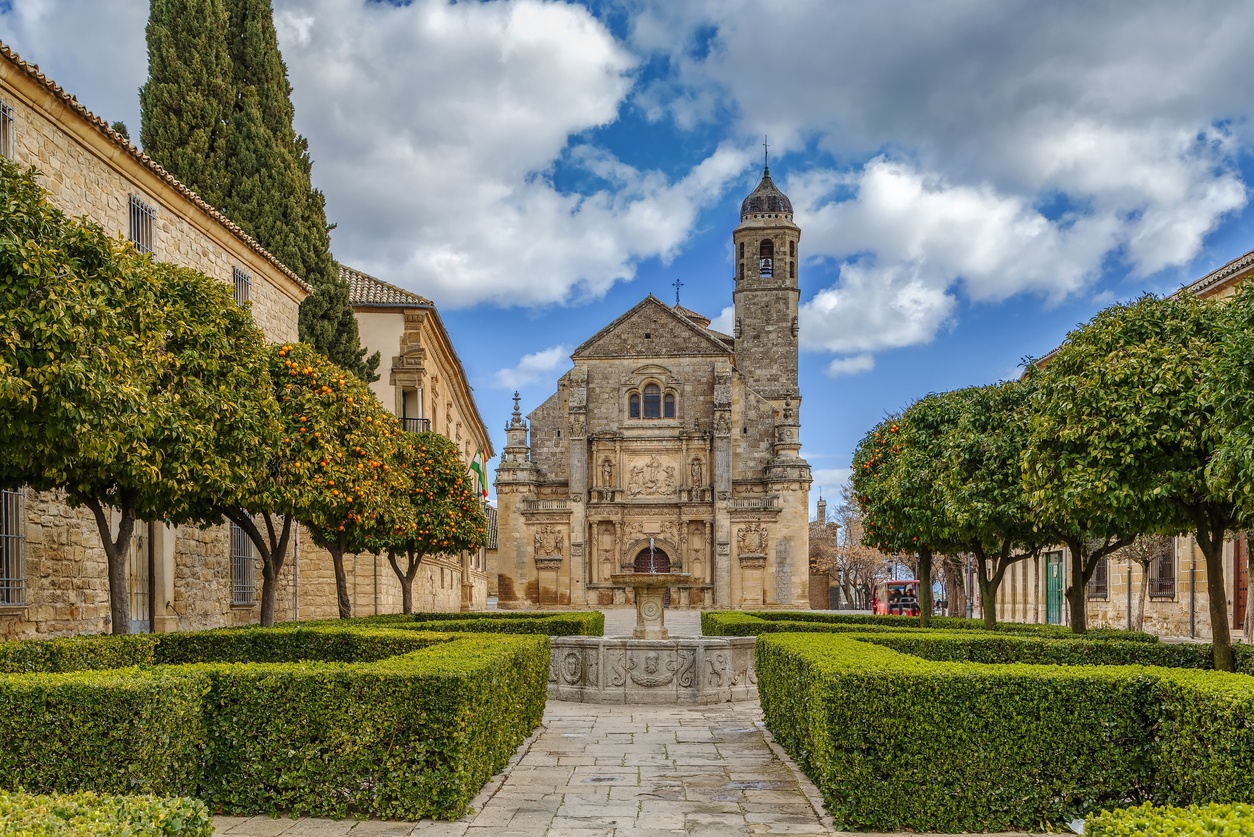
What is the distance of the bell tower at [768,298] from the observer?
54469 mm

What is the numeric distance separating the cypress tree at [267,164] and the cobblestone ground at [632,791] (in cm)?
1648

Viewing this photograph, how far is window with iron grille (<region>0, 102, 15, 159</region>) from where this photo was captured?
13250 millimetres

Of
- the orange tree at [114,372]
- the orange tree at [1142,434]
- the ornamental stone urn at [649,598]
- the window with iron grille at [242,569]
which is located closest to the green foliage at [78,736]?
the orange tree at [114,372]

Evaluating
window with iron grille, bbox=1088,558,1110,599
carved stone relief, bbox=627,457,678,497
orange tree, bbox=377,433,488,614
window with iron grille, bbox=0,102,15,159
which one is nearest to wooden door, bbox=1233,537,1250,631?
window with iron grille, bbox=1088,558,1110,599

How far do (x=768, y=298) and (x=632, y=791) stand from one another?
47.9 metres

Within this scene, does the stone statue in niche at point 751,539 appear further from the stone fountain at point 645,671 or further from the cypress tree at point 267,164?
the stone fountain at point 645,671

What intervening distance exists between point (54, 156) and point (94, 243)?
5755 millimetres

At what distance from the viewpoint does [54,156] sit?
48.1ft

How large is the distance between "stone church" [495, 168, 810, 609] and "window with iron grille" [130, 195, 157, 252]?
31.2 meters

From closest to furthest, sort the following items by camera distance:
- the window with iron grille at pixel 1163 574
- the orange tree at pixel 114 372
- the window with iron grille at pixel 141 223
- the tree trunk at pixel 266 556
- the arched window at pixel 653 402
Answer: the orange tree at pixel 114 372 < the tree trunk at pixel 266 556 < the window with iron grille at pixel 141 223 < the window with iron grille at pixel 1163 574 < the arched window at pixel 653 402

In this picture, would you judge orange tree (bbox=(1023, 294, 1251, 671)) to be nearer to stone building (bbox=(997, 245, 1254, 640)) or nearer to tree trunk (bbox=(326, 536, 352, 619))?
Answer: stone building (bbox=(997, 245, 1254, 640))

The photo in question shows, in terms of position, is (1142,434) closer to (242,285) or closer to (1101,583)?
(242,285)

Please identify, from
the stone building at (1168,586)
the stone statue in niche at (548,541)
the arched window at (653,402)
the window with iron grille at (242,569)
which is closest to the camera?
the window with iron grille at (242,569)

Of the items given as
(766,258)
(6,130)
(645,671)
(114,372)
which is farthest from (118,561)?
(766,258)
